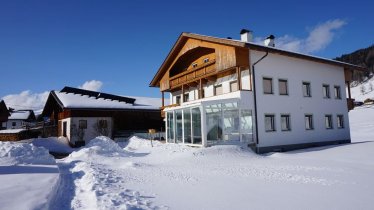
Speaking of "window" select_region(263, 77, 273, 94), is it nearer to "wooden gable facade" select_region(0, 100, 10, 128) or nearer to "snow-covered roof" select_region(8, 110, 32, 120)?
"wooden gable facade" select_region(0, 100, 10, 128)

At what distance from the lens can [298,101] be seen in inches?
758

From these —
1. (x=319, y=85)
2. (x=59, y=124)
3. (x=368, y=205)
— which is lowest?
(x=368, y=205)

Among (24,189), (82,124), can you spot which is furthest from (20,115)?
(24,189)

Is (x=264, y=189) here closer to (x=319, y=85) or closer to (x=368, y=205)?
(x=368, y=205)

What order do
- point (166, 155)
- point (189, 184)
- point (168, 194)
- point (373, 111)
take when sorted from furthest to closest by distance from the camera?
1. point (373, 111)
2. point (166, 155)
3. point (189, 184)
4. point (168, 194)

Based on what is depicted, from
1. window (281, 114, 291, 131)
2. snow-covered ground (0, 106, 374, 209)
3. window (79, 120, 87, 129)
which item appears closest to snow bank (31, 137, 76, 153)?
window (79, 120, 87, 129)

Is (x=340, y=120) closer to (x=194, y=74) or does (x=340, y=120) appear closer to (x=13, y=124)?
(x=194, y=74)

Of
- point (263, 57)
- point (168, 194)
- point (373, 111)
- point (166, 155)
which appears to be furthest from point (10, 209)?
point (373, 111)

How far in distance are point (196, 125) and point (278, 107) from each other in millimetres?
5253

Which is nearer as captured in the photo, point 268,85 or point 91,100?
point 268,85

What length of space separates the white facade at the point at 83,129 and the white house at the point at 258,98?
10545 mm

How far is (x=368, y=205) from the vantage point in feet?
18.9

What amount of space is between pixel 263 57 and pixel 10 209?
15.0m

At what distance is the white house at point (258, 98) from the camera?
56.0 feet
